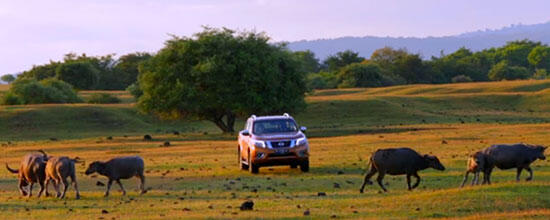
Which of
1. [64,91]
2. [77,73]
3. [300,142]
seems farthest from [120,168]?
[77,73]

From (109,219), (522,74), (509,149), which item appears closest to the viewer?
(109,219)

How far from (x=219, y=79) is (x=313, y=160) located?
2739 centimetres

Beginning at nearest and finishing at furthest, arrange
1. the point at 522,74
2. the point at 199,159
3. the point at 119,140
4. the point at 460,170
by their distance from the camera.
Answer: the point at 460,170
the point at 199,159
the point at 119,140
the point at 522,74

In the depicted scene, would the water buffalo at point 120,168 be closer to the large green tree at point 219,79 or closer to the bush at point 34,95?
the large green tree at point 219,79

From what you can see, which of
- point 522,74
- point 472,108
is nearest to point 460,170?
point 472,108

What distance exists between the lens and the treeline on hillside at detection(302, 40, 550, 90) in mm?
129750

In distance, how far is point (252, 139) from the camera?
32.5m

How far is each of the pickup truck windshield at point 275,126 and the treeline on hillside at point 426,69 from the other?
77.9m

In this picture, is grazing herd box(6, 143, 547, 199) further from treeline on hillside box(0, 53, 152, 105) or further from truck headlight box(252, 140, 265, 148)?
treeline on hillside box(0, 53, 152, 105)

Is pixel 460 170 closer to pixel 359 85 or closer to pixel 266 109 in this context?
pixel 266 109

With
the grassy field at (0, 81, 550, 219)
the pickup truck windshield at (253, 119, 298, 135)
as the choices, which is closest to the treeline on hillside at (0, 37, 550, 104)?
the grassy field at (0, 81, 550, 219)

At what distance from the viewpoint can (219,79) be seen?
213ft

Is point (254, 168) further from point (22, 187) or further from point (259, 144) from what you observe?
point (22, 187)

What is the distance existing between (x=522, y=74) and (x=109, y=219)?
132291 mm
